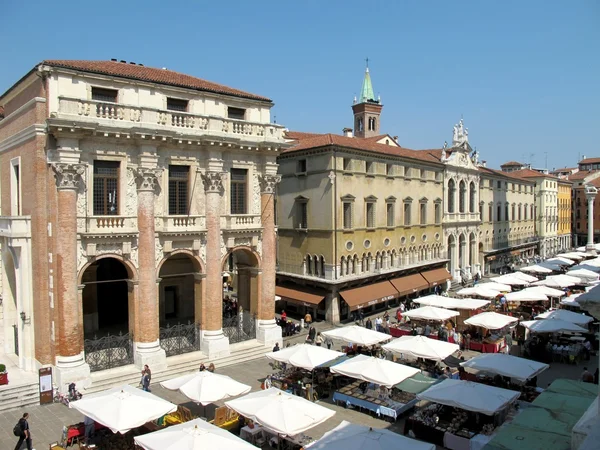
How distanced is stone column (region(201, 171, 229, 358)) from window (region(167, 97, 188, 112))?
3486mm

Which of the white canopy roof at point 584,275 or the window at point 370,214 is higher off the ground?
the window at point 370,214

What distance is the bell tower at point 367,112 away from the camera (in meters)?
74.5

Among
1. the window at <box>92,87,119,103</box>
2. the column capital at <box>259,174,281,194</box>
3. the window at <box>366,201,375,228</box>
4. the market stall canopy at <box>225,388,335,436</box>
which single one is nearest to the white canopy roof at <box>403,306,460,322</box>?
the window at <box>366,201,375,228</box>

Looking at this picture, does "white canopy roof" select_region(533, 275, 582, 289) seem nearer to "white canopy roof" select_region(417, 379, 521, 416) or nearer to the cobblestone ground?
the cobblestone ground

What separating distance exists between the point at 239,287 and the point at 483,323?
1393cm

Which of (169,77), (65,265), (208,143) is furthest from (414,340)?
(169,77)

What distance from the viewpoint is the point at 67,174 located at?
A: 20.3 m

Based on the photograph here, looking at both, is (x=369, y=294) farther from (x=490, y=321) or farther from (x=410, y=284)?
(x=490, y=321)

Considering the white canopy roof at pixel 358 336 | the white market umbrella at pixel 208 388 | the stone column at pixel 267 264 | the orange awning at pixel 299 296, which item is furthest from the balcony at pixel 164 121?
the orange awning at pixel 299 296

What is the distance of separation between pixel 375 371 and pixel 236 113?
1540 cm

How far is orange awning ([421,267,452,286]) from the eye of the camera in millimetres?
42625

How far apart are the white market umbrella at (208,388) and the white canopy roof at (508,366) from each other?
30.7 ft

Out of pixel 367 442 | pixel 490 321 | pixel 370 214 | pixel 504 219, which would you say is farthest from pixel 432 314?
pixel 504 219

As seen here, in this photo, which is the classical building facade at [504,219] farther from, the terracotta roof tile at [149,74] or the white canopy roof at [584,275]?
the terracotta roof tile at [149,74]
